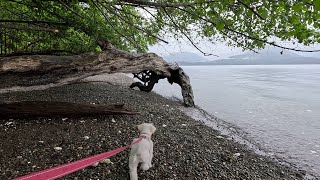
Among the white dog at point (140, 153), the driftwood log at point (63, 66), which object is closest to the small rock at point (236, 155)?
the white dog at point (140, 153)

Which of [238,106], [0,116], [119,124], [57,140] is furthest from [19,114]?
[238,106]

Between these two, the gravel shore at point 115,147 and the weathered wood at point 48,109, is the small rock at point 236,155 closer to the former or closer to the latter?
the gravel shore at point 115,147

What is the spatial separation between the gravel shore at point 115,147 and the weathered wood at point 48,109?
5.3 inches

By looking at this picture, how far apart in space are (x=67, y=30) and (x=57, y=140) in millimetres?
6946

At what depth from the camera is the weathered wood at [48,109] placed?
6109 mm

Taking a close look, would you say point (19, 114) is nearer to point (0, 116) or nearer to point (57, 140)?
point (0, 116)

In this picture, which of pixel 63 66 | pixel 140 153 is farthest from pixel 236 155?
pixel 63 66

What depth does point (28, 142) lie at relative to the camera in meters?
5.10

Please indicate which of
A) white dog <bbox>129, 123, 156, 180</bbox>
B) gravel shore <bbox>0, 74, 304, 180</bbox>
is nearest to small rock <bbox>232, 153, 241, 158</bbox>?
gravel shore <bbox>0, 74, 304, 180</bbox>

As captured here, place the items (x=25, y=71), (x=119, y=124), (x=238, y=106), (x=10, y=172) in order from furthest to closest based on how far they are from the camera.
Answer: (x=238, y=106), (x=119, y=124), (x=25, y=71), (x=10, y=172)

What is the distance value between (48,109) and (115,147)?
7.16 ft

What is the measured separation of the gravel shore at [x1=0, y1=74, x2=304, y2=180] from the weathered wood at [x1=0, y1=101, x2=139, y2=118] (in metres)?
0.13

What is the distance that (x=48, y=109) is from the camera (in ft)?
20.9

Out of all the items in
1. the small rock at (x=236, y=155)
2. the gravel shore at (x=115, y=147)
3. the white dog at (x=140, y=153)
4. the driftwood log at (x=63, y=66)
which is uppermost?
the driftwood log at (x=63, y=66)
